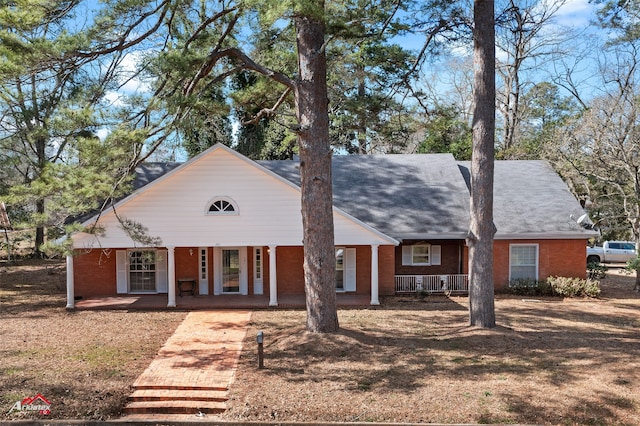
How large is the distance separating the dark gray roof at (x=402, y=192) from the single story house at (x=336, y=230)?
5 centimetres

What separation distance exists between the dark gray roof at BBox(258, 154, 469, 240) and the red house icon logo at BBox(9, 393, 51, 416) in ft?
41.7

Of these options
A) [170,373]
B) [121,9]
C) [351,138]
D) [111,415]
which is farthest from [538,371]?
[351,138]

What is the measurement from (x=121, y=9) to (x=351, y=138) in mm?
25781

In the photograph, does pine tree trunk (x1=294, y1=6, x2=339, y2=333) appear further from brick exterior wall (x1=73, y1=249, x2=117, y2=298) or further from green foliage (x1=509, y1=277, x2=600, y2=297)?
green foliage (x1=509, y1=277, x2=600, y2=297)

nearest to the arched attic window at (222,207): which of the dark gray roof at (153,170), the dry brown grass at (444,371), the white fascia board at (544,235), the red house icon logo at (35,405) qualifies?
the dry brown grass at (444,371)

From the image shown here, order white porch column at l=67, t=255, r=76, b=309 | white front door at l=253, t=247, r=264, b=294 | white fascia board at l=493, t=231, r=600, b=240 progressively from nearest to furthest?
white porch column at l=67, t=255, r=76, b=309, white front door at l=253, t=247, r=264, b=294, white fascia board at l=493, t=231, r=600, b=240

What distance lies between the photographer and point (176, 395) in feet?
29.1

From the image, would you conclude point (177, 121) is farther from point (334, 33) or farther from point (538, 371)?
point (538, 371)

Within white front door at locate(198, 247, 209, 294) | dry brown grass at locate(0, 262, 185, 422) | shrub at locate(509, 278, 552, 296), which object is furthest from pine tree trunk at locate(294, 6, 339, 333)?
shrub at locate(509, 278, 552, 296)

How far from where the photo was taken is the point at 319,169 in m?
12.1

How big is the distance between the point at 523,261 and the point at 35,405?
58.2 ft

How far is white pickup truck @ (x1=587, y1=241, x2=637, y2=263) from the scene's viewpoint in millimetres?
30616

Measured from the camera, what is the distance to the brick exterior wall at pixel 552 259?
1980 cm

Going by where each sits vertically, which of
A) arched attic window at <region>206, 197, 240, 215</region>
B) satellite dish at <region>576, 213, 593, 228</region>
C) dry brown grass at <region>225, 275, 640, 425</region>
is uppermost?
arched attic window at <region>206, 197, 240, 215</region>
